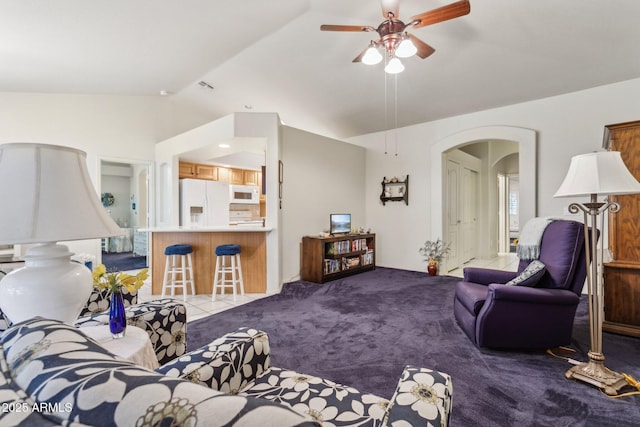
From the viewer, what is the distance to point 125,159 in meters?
5.25

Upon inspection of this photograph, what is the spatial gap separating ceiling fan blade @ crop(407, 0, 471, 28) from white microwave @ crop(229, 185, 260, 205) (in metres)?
4.84

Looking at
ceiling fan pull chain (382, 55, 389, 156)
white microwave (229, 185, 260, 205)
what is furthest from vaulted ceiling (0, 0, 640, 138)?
white microwave (229, 185, 260, 205)

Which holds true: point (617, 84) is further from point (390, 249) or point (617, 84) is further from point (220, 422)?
point (220, 422)

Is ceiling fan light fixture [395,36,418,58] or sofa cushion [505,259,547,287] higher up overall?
ceiling fan light fixture [395,36,418,58]

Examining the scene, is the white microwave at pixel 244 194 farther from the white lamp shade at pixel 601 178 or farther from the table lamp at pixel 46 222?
the white lamp shade at pixel 601 178

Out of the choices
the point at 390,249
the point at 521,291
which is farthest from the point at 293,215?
the point at 521,291

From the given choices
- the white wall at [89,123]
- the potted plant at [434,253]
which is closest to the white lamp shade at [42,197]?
the white wall at [89,123]

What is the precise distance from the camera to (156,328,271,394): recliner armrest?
1.05 m

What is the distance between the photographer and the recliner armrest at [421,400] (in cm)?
80

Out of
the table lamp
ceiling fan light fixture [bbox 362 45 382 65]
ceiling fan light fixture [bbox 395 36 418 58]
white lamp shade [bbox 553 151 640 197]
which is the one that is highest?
ceiling fan light fixture [bbox 362 45 382 65]

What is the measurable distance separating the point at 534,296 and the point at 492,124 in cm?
340

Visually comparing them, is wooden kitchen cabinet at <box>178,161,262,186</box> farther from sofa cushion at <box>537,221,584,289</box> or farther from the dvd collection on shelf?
sofa cushion at <box>537,221,584,289</box>

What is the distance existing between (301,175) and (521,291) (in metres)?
3.43

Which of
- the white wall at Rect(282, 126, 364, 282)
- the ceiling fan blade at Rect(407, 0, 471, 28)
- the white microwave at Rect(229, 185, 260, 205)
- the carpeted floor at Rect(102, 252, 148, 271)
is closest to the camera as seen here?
the ceiling fan blade at Rect(407, 0, 471, 28)
